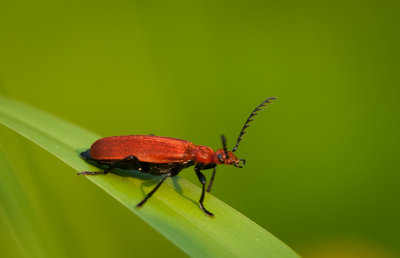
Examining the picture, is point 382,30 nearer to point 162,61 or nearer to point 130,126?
point 162,61

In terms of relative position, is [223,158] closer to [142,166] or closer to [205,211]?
[142,166]

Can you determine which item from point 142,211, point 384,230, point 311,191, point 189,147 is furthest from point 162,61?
point 384,230

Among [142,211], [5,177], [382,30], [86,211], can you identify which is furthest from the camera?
[382,30]

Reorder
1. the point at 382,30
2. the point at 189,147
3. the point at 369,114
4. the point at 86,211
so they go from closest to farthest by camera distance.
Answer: the point at 189,147
the point at 86,211
the point at 369,114
the point at 382,30

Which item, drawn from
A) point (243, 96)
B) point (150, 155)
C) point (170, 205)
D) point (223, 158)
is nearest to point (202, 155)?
point (223, 158)

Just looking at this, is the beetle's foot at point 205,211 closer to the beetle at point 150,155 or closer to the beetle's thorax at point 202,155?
the beetle at point 150,155

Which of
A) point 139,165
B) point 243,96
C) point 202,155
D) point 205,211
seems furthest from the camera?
point 243,96

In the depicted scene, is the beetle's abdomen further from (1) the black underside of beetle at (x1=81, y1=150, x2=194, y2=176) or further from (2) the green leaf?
(2) the green leaf
